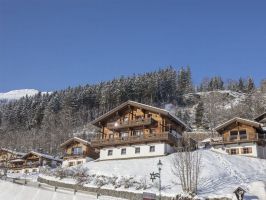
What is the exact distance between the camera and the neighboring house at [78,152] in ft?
230

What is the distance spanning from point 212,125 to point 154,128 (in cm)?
4791

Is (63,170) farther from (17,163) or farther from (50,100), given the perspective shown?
(50,100)

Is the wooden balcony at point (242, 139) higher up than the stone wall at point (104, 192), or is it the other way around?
the wooden balcony at point (242, 139)

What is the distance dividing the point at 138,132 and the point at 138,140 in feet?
9.87

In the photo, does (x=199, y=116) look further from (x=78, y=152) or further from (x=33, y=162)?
(x=33, y=162)

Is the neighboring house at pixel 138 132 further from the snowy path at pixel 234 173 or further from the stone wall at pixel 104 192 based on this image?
the stone wall at pixel 104 192

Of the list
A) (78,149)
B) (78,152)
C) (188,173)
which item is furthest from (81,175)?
(78,149)

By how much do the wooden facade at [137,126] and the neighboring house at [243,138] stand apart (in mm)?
7607

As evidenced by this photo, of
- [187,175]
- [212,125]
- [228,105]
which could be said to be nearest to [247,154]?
[187,175]

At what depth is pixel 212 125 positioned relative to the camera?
102m

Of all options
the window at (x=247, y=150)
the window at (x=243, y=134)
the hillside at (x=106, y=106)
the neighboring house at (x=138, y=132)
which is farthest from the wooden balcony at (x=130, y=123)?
the hillside at (x=106, y=106)

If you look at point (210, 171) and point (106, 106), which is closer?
point (210, 171)

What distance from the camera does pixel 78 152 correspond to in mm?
71562

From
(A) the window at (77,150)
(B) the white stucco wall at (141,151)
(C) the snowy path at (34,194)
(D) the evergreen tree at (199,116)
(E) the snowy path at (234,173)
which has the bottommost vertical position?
(C) the snowy path at (34,194)
